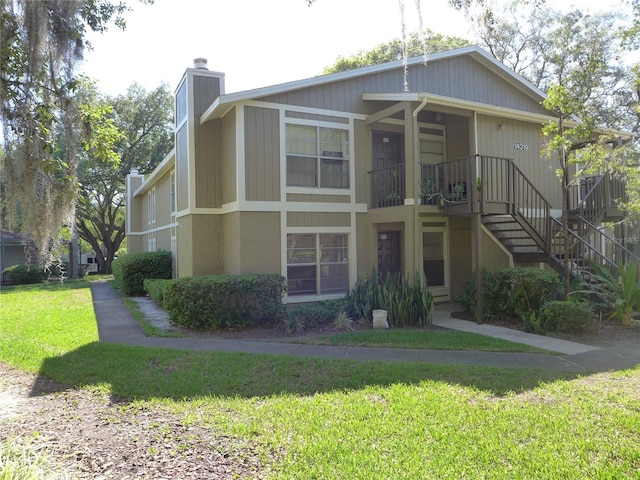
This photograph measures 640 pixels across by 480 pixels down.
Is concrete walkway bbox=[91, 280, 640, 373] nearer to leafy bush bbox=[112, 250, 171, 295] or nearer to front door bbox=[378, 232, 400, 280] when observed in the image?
front door bbox=[378, 232, 400, 280]

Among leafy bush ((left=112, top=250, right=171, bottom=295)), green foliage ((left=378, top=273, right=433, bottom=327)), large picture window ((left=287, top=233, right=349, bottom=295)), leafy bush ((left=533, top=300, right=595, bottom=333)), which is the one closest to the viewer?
leafy bush ((left=533, top=300, right=595, bottom=333))

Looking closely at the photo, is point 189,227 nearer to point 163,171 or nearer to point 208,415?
point 163,171

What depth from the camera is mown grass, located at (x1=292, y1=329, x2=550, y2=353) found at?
23.6ft

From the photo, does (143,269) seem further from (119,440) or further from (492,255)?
(119,440)

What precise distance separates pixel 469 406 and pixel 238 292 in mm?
5567

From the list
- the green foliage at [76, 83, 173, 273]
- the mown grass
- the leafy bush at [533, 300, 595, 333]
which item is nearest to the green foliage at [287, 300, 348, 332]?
the mown grass

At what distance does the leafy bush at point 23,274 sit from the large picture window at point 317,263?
724 inches

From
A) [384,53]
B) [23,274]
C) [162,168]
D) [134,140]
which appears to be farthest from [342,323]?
[134,140]

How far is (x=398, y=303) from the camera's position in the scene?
9172 mm

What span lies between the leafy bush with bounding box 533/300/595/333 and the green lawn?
2.45 m

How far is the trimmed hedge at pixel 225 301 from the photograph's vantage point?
9.03 metres

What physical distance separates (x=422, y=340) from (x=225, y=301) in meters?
3.90

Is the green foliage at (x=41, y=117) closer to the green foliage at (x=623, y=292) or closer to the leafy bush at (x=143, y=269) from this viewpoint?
the green foliage at (x=623, y=292)

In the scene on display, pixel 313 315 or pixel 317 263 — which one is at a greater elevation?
pixel 317 263
